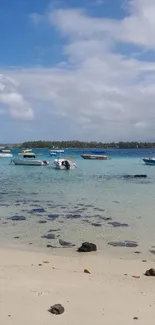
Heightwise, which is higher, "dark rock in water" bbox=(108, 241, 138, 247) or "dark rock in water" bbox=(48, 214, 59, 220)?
"dark rock in water" bbox=(108, 241, 138, 247)

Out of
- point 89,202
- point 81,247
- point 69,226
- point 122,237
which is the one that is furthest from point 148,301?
point 89,202

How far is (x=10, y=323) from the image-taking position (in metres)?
6.48

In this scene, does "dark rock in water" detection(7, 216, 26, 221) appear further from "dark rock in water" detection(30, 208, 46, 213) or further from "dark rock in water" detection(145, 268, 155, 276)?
"dark rock in water" detection(145, 268, 155, 276)

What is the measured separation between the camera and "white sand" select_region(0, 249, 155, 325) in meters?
6.90

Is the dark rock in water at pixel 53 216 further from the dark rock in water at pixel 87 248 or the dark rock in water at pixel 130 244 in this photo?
the dark rock in water at pixel 87 248

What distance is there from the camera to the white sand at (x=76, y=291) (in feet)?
22.6

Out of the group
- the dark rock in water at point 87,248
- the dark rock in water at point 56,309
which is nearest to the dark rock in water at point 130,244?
the dark rock in water at point 87,248

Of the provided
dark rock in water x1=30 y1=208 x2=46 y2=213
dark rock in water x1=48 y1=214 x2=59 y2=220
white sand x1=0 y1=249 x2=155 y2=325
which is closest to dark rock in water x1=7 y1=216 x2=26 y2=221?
dark rock in water x1=48 y1=214 x2=59 y2=220

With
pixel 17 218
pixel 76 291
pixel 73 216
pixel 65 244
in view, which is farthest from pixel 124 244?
pixel 17 218

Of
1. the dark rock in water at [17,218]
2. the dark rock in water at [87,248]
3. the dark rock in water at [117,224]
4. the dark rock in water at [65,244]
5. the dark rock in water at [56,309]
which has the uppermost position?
the dark rock in water at [56,309]

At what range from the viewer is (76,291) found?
8375 mm

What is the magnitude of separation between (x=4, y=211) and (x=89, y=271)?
38.5ft

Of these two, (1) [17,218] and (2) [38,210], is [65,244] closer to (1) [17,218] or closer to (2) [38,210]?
(1) [17,218]

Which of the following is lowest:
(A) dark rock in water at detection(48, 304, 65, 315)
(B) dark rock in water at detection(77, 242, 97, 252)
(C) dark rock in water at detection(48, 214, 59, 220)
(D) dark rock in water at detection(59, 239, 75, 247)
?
(C) dark rock in water at detection(48, 214, 59, 220)
